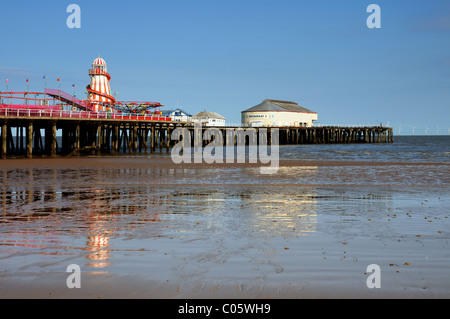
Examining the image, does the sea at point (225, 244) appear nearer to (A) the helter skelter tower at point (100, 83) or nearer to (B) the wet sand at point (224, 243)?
(B) the wet sand at point (224, 243)

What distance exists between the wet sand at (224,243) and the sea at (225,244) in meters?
0.01

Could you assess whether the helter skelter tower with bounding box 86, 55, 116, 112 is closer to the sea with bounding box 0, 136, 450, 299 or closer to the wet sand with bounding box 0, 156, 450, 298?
the wet sand with bounding box 0, 156, 450, 298

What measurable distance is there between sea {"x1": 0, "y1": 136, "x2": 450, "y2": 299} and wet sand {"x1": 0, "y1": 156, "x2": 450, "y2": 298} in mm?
15

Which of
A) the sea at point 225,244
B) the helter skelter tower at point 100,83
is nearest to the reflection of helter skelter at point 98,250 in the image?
the sea at point 225,244

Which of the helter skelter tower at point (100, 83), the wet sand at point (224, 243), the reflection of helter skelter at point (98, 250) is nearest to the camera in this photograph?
the wet sand at point (224, 243)

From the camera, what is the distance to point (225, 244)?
22.3ft

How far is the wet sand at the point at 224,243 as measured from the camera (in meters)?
4.82

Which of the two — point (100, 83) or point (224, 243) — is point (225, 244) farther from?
point (100, 83)

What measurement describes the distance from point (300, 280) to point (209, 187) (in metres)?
10.5

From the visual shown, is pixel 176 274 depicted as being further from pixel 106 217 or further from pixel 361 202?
pixel 361 202

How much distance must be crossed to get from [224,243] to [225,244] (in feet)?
0.24

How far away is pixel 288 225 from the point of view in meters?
8.34

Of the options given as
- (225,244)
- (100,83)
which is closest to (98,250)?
(225,244)

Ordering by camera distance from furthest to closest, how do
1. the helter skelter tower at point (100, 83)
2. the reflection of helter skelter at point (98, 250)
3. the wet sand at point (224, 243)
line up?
the helter skelter tower at point (100, 83)
the reflection of helter skelter at point (98, 250)
the wet sand at point (224, 243)
